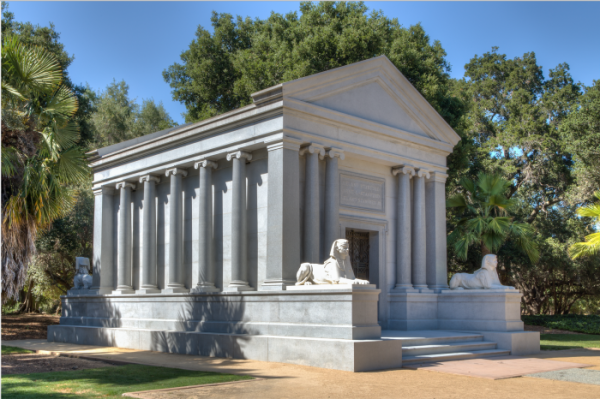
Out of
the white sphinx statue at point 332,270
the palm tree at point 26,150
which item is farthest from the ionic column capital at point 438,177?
the palm tree at point 26,150

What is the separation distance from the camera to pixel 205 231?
59.6 ft

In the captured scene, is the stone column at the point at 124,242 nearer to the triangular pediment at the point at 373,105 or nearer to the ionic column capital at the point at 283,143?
the ionic column capital at the point at 283,143

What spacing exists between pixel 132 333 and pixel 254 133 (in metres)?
7.82

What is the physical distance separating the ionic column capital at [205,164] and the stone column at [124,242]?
4222 mm

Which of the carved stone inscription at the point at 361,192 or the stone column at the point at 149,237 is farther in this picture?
the stone column at the point at 149,237

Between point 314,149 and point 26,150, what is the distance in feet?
25.5

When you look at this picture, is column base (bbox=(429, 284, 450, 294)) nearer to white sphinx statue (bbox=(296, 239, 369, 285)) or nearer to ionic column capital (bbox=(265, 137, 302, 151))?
white sphinx statue (bbox=(296, 239, 369, 285))

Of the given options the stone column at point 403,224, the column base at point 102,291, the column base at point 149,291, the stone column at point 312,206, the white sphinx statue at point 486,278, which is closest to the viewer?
the stone column at point 312,206

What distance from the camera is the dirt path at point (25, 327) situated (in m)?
24.3

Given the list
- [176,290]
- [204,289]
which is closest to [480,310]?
[204,289]

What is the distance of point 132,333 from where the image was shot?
18891 millimetres

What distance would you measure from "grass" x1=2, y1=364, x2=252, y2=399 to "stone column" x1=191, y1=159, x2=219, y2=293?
4.97 m

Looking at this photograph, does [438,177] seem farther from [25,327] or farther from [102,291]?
[25,327]

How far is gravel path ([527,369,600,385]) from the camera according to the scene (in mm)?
11586
